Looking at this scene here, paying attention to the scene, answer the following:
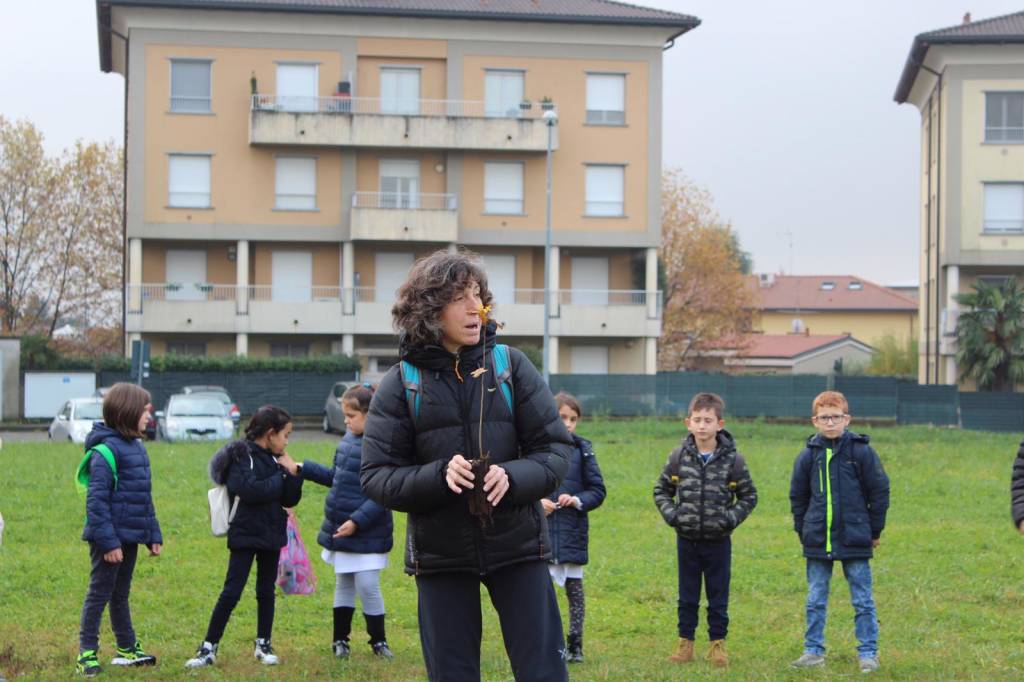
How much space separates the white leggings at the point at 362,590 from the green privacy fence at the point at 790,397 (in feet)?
105

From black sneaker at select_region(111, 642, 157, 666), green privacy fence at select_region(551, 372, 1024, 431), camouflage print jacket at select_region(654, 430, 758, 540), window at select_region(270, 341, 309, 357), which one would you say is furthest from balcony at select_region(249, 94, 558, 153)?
black sneaker at select_region(111, 642, 157, 666)

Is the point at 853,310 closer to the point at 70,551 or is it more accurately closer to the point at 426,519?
the point at 70,551

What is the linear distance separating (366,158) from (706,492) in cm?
3962

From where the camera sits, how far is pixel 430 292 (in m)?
4.82

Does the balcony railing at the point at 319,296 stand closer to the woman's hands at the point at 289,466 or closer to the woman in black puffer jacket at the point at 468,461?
the woman's hands at the point at 289,466

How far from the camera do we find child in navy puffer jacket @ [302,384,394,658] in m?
8.23

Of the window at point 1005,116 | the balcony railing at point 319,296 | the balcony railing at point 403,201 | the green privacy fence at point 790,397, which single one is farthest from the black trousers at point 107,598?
the window at point 1005,116

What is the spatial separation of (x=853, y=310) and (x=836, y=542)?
95494 millimetres

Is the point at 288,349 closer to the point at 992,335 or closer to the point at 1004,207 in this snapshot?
the point at 992,335

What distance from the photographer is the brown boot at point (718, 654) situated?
27.2 feet

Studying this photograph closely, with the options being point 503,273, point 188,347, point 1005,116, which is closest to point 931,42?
point 1005,116

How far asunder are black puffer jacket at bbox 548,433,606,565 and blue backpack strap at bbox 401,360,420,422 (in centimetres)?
388

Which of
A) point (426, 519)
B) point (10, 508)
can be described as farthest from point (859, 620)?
point (10, 508)

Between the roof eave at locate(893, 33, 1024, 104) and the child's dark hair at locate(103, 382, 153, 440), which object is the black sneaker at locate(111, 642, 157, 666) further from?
the roof eave at locate(893, 33, 1024, 104)
